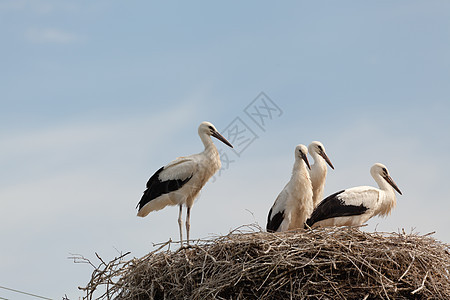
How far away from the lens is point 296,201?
8.35m

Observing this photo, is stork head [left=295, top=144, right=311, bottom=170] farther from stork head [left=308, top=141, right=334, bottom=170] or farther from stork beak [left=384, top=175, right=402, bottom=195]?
stork beak [left=384, top=175, right=402, bottom=195]

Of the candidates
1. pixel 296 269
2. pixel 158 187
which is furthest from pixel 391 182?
pixel 296 269

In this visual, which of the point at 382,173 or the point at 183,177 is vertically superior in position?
the point at 183,177

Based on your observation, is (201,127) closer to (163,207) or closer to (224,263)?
(163,207)

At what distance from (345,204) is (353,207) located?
112 mm

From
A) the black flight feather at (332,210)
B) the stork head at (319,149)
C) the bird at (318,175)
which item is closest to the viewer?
the black flight feather at (332,210)

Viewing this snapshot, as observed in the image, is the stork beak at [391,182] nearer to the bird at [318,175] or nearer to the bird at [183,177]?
the bird at [318,175]

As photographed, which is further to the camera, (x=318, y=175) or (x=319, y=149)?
(x=319, y=149)

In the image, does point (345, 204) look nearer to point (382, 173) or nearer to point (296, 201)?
point (296, 201)

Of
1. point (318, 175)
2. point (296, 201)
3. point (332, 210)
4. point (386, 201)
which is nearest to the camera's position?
point (296, 201)

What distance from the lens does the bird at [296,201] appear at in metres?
8.35

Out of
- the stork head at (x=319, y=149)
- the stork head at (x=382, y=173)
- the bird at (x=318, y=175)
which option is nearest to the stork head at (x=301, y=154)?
the bird at (x=318, y=175)

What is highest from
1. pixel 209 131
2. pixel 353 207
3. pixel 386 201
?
pixel 209 131

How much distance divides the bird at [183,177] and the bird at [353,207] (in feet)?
4.60
